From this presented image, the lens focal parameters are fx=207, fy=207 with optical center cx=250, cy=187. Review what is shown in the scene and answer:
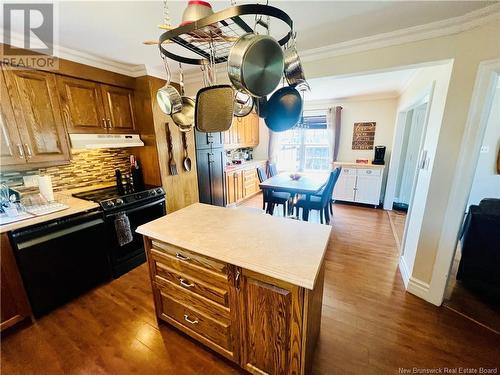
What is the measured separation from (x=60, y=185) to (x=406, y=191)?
5.60 m

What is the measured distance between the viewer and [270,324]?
3.72ft

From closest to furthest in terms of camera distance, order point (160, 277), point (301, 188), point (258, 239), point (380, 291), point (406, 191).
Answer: point (258, 239), point (160, 277), point (380, 291), point (301, 188), point (406, 191)

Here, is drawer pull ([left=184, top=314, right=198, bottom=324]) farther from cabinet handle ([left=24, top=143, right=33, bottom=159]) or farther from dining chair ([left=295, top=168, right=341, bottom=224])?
dining chair ([left=295, top=168, right=341, bottom=224])

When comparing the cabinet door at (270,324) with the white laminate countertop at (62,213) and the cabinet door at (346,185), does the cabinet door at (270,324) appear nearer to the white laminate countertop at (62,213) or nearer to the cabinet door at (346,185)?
the white laminate countertop at (62,213)

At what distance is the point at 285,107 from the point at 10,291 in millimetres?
2510

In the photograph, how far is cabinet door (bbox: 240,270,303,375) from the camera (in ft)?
3.45

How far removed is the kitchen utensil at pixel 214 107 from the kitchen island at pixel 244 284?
2.30ft

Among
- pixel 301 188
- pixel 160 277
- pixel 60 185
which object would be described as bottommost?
pixel 160 277

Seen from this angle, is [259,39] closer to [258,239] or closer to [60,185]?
[258,239]

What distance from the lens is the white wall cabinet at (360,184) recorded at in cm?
420

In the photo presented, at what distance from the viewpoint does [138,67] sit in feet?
7.95

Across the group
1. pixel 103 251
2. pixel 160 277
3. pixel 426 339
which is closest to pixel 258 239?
pixel 160 277

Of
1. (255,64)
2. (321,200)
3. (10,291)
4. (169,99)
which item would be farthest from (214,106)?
(321,200)

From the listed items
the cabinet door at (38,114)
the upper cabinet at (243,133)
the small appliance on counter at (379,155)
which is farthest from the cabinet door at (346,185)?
the cabinet door at (38,114)
